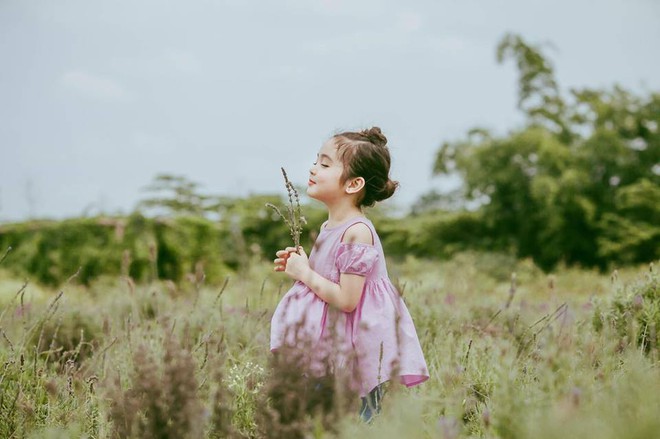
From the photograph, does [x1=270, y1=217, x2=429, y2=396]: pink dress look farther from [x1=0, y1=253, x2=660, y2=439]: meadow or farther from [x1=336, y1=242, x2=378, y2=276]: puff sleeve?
[x1=0, y1=253, x2=660, y2=439]: meadow

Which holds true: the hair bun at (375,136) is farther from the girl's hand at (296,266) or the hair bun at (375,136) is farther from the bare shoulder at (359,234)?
the girl's hand at (296,266)

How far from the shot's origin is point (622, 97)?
16594mm

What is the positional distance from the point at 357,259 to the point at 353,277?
0.24 ft

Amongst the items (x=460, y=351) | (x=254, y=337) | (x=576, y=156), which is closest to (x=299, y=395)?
(x=460, y=351)

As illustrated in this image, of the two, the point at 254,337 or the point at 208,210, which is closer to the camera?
the point at 254,337

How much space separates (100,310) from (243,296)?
123cm

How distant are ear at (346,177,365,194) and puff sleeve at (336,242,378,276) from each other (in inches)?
10.5

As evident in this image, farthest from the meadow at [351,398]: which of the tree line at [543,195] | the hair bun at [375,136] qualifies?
the tree line at [543,195]

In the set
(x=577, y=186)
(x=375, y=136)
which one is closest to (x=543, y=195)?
(x=577, y=186)

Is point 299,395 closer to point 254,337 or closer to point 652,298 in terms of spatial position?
point 254,337

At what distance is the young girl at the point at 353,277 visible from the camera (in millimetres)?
2584

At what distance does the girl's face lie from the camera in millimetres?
2775

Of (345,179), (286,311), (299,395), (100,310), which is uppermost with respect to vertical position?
(345,179)

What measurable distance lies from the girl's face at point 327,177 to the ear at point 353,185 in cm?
3
